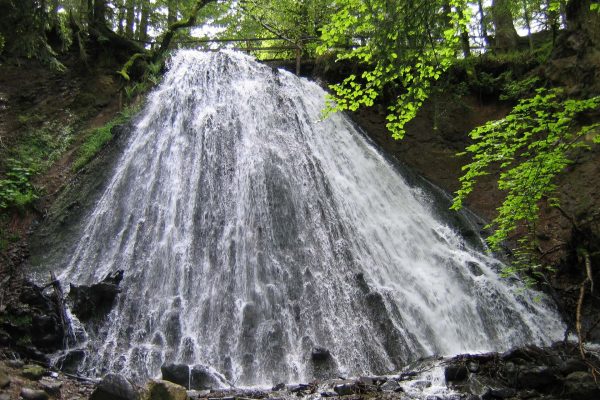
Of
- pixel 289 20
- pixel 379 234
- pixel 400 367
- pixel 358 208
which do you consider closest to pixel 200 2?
pixel 289 20

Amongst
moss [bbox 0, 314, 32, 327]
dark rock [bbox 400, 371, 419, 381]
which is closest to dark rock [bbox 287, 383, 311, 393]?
dark rock [bbox 400, 371, 419, 381]

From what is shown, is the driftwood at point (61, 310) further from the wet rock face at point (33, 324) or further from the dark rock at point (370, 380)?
the dark rock at point (370, 380)

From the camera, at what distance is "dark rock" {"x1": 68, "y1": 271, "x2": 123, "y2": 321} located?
7.44 metres

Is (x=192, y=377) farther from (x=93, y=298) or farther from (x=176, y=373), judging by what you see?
(x=93, y=298)

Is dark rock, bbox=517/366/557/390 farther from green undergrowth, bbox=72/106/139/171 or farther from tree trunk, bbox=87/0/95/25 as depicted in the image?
tree trunk, bbox=87/0/95/25

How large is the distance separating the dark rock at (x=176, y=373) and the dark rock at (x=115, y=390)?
6.34 feet

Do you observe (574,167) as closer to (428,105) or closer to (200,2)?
(428,105)

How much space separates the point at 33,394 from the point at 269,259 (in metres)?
4.99

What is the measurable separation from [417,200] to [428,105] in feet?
16.3

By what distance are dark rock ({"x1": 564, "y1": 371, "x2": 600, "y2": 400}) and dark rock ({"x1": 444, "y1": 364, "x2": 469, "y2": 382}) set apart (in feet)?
3.94

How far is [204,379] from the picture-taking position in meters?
6.30

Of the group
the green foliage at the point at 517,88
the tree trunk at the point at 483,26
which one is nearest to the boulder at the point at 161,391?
the green foliage at the point at 517,88

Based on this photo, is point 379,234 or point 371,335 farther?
point 379,234

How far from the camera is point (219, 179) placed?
10.4 m
